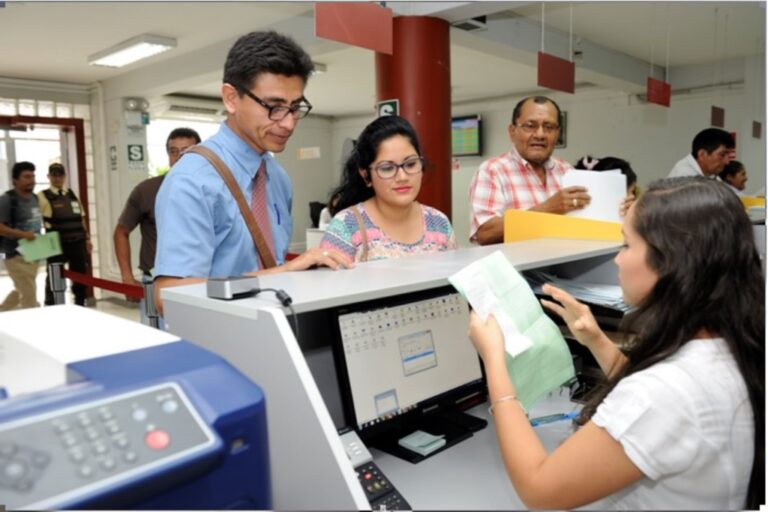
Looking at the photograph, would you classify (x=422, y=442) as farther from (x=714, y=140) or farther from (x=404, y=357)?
(x=714, y=140)

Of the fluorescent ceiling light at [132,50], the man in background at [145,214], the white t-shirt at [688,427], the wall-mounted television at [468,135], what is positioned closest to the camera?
the white t-shirt at [688,427]

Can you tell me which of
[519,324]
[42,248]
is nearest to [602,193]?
[519,324]

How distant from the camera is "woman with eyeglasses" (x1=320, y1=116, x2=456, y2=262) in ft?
5.95

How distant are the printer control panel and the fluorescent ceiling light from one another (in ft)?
16.9

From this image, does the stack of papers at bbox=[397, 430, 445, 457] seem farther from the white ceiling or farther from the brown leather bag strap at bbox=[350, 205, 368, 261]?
the white ceiling

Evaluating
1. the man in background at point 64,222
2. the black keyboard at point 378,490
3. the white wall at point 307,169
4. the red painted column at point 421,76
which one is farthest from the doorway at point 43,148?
the black keyboard at point 378,490

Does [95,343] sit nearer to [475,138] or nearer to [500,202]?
[500,202]

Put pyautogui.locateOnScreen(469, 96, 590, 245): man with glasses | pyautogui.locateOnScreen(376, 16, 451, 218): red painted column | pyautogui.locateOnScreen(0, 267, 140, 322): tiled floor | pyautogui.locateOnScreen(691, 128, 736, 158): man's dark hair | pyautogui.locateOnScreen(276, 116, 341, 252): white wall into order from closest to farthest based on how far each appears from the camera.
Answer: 1. pyautogui.locateOnScreen(469, 96, 590, 245): man with glasses
2. pyautogui.locateOnScreen(376, 16, 451, 218): red painted column
3. pyautogui.locateOnScreen(691, 128, 736, 158): man's dark hair
4. pyautogui.locateOnScreen(0, 267, 140, 322): tiled floor
5. pyautogui.locateOnScreen(276, 116, 341, 252): white wall

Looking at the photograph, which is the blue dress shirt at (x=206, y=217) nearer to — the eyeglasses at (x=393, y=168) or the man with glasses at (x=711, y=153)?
the eyeglasses at (x=393, y=168)

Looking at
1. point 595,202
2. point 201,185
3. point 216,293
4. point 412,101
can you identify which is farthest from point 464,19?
point 216,293

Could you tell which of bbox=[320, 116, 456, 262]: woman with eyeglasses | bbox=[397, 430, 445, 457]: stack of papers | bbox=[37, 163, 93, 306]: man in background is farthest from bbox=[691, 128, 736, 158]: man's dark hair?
bbox=[37, 163, 93, 306]: man in background

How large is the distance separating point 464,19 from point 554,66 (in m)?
0.89

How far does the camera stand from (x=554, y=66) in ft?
11.6

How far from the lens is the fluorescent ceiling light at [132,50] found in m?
5.12
